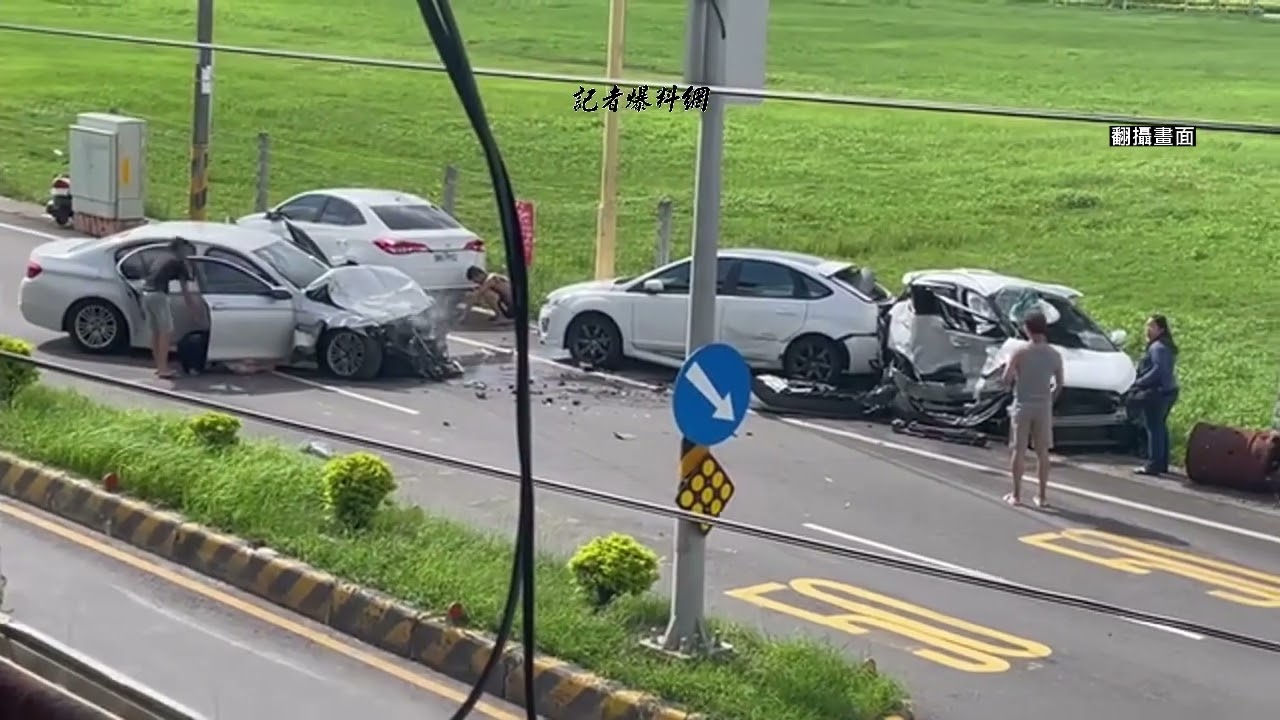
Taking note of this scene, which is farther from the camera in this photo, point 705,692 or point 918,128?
point 918,128

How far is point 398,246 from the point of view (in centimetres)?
2138

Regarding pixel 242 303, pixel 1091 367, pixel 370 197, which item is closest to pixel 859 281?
pixel 1091 367

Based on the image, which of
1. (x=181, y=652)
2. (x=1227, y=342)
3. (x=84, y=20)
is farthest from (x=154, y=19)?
(x=181, y=652)

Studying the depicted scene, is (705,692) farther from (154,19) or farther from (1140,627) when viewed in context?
(154,19)

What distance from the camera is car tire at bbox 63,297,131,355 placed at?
16.5 metres

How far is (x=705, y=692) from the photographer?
334 inches

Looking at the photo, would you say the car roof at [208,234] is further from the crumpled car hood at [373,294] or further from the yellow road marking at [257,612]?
the yellow road marking at [257,612]

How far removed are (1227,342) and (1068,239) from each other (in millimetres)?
7260

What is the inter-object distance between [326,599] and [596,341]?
384 inches

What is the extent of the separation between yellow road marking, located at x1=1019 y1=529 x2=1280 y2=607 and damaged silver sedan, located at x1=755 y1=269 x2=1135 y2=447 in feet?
9.84

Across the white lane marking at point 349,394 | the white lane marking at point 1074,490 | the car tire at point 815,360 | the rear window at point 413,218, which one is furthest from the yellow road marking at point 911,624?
the rear window at point 413,218

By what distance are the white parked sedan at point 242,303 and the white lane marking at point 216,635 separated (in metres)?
5.64

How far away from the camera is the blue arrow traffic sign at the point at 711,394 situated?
8.45 m

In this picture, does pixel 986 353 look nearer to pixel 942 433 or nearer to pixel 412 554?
pixel 942 433
